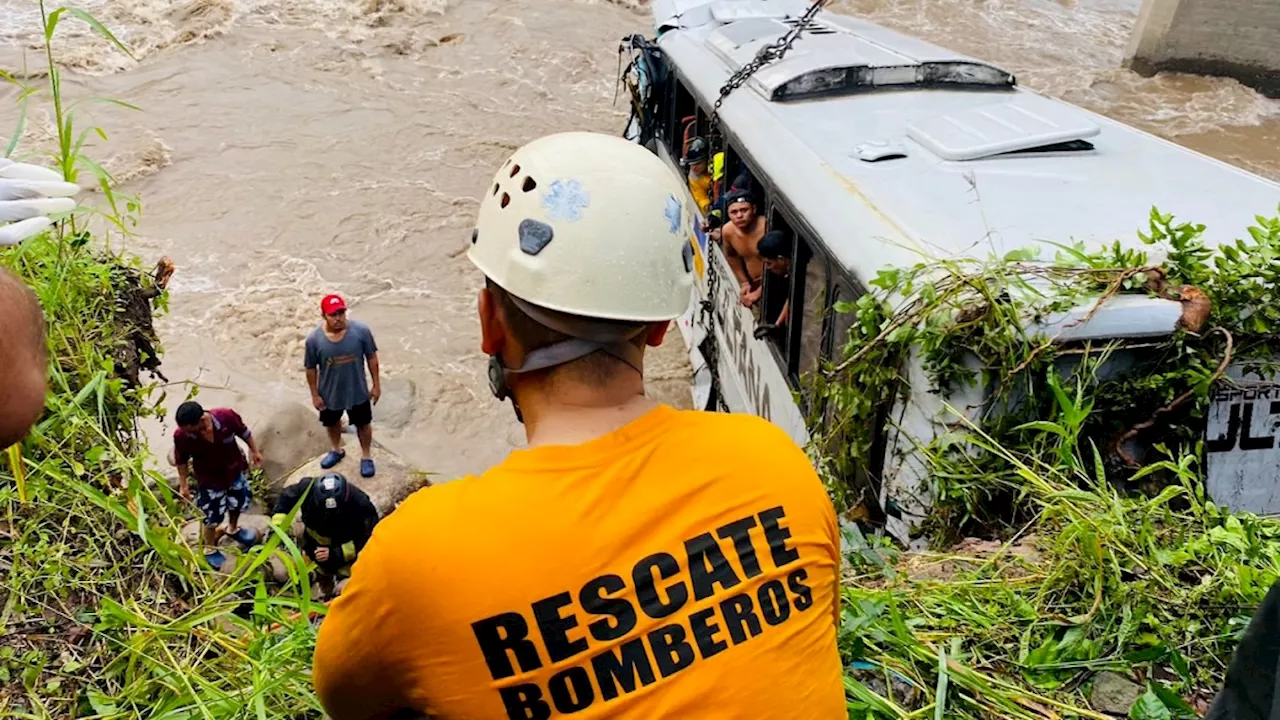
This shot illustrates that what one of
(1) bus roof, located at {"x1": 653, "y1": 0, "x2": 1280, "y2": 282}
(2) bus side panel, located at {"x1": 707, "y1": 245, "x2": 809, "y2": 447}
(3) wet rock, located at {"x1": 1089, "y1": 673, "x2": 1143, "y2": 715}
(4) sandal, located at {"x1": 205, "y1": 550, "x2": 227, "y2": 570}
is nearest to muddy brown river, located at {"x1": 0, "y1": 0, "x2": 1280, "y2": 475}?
(2) bus side panel, located at {"x1": 707, "y1": 245, "x2": 809, "y2": 447}

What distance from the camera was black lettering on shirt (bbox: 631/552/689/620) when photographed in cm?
136

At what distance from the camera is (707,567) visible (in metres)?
1.40

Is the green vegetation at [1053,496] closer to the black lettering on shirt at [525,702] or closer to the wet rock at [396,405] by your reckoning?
the black lettering on shirt at [525,702]

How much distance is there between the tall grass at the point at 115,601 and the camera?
7.67 ft

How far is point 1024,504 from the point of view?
122 inches

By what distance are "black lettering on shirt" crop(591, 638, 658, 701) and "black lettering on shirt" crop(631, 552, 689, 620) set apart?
0.06 metres

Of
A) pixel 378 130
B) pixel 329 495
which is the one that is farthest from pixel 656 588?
pixel 378 130

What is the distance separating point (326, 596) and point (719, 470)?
169 inches

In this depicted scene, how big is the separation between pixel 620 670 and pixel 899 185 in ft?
9.89

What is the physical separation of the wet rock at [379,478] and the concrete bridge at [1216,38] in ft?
49.1

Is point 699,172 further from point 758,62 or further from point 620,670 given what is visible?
point 620,670

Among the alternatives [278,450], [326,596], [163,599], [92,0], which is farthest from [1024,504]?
[92,0]

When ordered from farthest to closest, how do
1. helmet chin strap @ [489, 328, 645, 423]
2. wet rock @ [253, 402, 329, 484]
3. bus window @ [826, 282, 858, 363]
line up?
wet rock @ [253, 402, 329, 484]
bus window @ [826, 282, 858, 363]
helmet chin strap @ [489, 328, 645, 423]

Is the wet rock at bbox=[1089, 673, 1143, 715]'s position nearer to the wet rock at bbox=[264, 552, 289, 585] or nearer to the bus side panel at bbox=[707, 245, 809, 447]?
the bus side panel at bbox=[707, 245, 809, 447]
